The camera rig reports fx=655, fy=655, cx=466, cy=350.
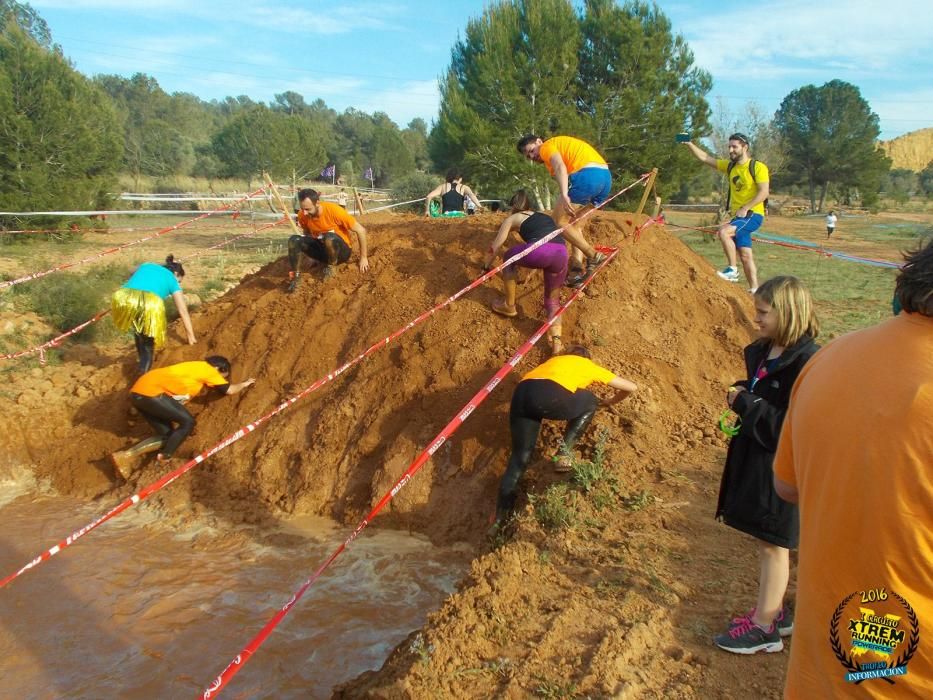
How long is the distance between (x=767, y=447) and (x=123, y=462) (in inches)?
233

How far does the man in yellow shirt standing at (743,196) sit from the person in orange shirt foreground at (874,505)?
19.5 ft

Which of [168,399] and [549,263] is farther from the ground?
[549,263]

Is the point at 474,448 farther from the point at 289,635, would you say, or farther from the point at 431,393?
the point at 289,635

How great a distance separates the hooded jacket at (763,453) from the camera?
9.05ft

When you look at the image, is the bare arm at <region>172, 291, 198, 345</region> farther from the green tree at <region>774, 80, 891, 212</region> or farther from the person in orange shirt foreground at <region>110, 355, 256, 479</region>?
the green tree at <region>774, 80, 891, 212</region>

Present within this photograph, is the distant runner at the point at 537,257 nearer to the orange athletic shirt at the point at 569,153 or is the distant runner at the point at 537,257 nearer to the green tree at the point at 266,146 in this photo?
the orange athletic shirt at the point at 569,153

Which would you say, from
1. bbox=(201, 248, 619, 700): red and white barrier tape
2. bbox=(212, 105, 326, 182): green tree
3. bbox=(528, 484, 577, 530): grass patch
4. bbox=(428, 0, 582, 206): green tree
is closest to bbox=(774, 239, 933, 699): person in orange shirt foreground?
bbox=(201, 248, 619, 700): red and white barrier tape

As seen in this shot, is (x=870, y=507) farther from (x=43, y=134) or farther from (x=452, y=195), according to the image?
(x=43, y=134)

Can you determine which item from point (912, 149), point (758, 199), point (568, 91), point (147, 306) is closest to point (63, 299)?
point (147, 306)

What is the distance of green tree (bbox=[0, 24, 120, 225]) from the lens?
19.2 meters

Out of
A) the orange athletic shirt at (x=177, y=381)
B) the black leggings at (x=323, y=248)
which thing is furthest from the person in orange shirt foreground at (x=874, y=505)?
the black leggings at (x=323, y=248)

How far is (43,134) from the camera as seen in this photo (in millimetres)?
20000

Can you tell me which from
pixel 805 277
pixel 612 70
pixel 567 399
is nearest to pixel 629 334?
pixel 567 399

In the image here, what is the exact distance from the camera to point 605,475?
4.57 metres
